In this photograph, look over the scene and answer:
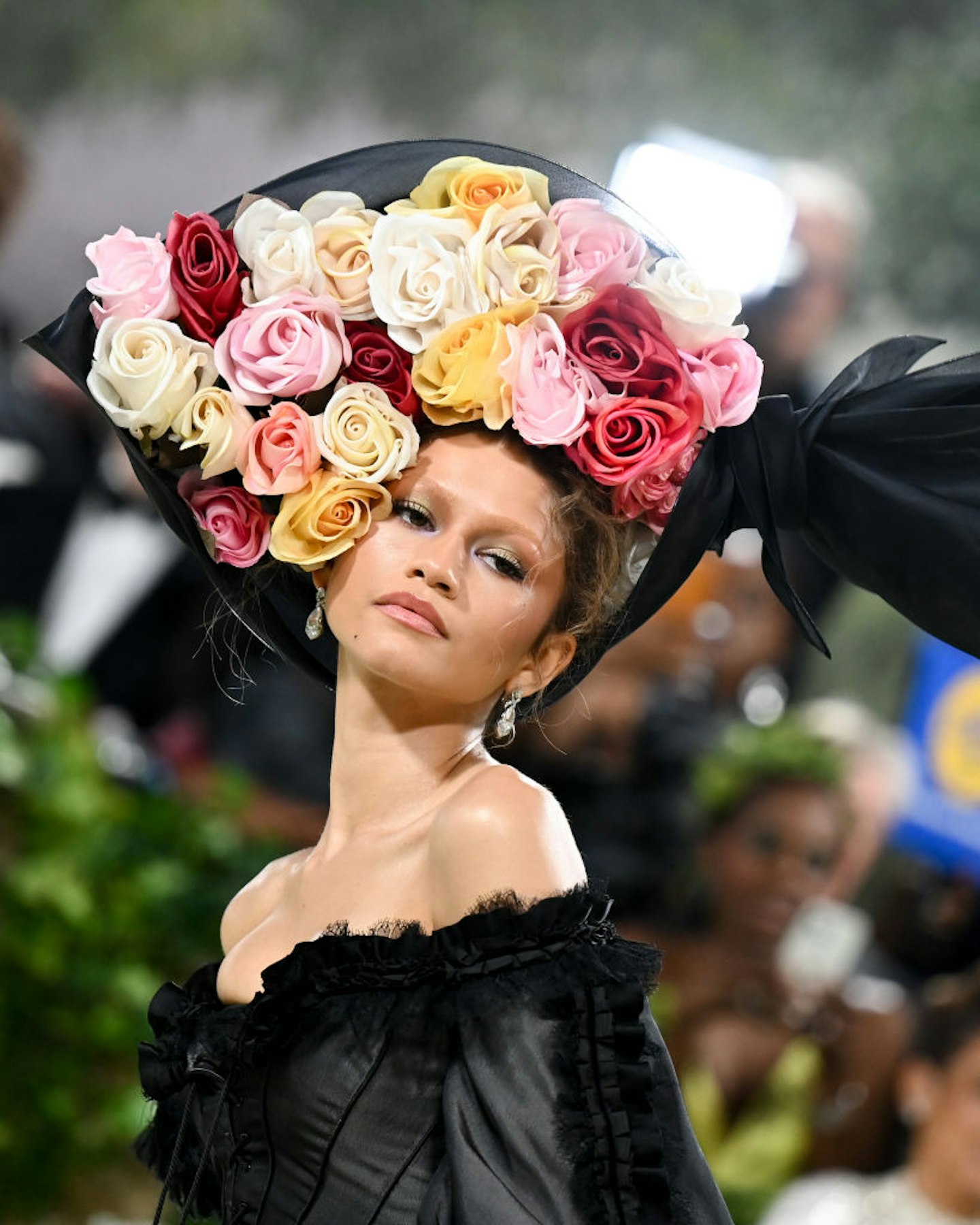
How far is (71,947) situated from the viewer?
3.62 meters

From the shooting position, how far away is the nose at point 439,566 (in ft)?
4.65

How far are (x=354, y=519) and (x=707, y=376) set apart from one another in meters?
0.32

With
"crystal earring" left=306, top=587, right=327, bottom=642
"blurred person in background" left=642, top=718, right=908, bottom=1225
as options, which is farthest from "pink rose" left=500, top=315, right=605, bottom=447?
"blurred person in background" left=642, top=718, right=908, bottom=1225

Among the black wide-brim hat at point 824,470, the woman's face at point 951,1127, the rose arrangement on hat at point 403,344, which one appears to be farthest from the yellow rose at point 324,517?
the woman's face at point 951,1127

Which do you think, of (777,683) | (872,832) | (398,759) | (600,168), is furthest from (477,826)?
(600,168)

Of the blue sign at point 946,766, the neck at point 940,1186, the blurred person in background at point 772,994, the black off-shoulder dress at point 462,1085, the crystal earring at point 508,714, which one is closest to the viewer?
the black off-shoulder dress at point 462,1085

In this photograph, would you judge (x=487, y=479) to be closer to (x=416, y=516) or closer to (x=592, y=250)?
(x=416, y=516)

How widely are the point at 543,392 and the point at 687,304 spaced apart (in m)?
0.14

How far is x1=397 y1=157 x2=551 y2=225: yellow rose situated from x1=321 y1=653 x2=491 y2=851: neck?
407 mm

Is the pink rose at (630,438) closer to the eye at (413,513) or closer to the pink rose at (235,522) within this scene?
the eye at (413,513)

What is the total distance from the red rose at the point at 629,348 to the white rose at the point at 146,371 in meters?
0.32

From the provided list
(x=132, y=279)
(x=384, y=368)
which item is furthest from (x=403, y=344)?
(x=132, y=279)

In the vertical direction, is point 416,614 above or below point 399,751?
above

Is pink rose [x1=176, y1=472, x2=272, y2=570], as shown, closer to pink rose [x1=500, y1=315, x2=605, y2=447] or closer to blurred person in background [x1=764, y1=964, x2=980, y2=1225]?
pink rose [x1=500, y1=315, x2=605, y2=447]
